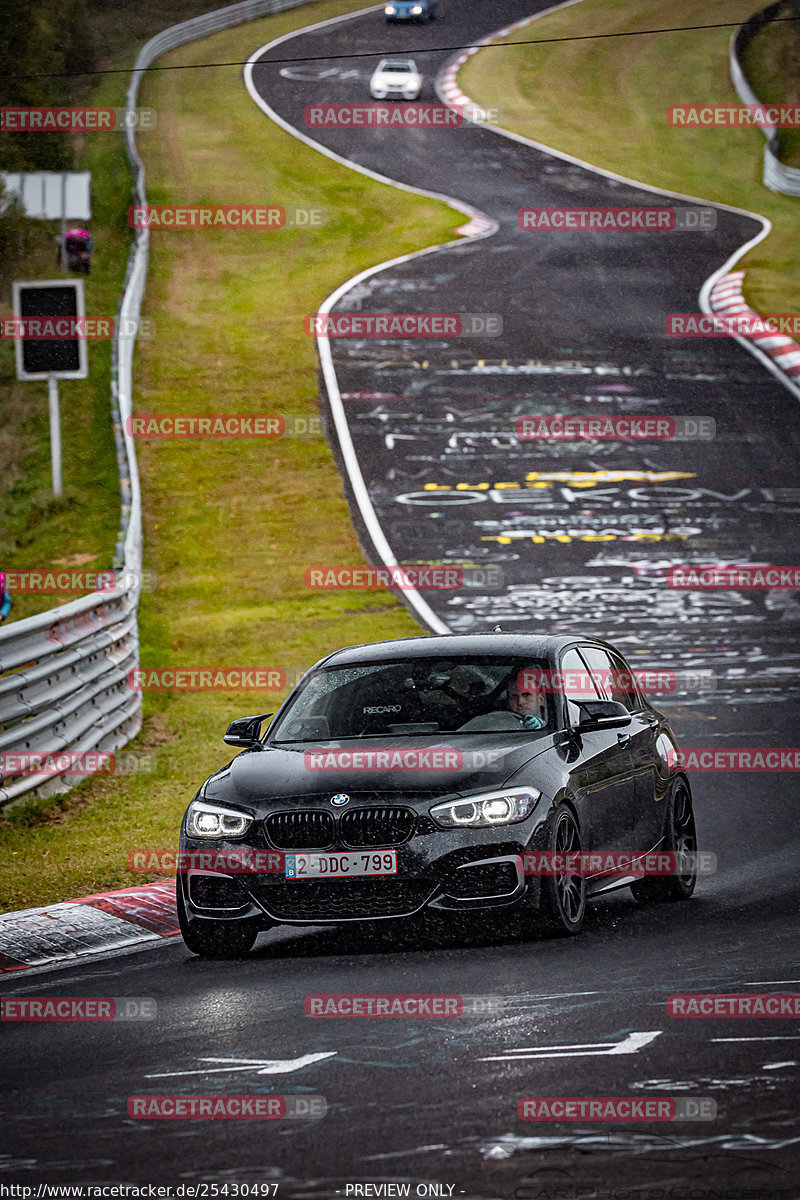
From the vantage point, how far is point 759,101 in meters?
57.2

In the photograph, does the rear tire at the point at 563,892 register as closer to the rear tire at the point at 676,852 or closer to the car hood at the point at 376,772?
the car hood at the point at 376,772

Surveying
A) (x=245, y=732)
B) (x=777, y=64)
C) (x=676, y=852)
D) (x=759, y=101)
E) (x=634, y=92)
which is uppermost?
(x=777, y=64)

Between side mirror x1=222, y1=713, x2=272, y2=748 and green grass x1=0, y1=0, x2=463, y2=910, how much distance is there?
1489 millimetres

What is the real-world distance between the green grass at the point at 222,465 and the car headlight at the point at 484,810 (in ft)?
9.18

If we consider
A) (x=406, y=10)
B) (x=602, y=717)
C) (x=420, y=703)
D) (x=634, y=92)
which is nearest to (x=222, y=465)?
(x=420, y=703)

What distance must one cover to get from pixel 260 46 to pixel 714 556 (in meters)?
40.7

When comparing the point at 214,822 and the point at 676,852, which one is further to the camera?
the point at 676,852

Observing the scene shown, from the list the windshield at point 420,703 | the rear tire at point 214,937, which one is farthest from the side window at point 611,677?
the rear tire at point 214,937

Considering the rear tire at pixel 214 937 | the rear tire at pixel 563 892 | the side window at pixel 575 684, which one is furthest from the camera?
the side window at pixel 575 684

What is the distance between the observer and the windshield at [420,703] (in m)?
9.57

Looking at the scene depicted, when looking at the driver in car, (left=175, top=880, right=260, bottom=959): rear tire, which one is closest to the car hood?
the driver in car

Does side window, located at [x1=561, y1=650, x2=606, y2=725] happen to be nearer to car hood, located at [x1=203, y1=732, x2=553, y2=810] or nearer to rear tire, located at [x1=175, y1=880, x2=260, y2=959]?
car hood, located at [x1=203, y1=732, x2=553, y2=810]

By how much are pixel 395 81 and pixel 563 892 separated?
162 feet

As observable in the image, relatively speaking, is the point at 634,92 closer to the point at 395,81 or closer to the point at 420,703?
the point at 395,81
